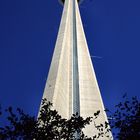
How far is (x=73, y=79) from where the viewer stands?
77.6 ft

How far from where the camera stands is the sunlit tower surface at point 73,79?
21.2 metres

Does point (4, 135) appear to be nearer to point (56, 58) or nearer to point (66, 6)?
point (56, 58)

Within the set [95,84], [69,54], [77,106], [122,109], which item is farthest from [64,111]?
[122,109]

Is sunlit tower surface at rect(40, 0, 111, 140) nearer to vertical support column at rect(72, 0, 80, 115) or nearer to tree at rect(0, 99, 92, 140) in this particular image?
vertical support column at rect(72, 0, 80, 115)

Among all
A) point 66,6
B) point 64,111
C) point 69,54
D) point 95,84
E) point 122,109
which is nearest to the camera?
point 122,109

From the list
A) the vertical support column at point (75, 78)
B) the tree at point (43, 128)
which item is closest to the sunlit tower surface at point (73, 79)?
the vertical support column at point (75, 78)

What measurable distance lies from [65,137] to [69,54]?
16.8 meters

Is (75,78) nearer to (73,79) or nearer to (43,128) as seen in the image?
(73,79)

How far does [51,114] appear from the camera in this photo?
9.48 metres

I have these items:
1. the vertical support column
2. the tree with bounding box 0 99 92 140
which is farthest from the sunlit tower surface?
the tree with bounding box 0 99 92 140

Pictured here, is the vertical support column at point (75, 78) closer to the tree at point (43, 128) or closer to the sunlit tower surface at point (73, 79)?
the sunlit tower surface at point (73, 79)

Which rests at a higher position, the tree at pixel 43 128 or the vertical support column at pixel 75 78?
the vertical support column at pixel 75 78

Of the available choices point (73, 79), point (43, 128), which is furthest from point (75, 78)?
point (43, 128)

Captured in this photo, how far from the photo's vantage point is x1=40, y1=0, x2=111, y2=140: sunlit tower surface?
69.6ft
